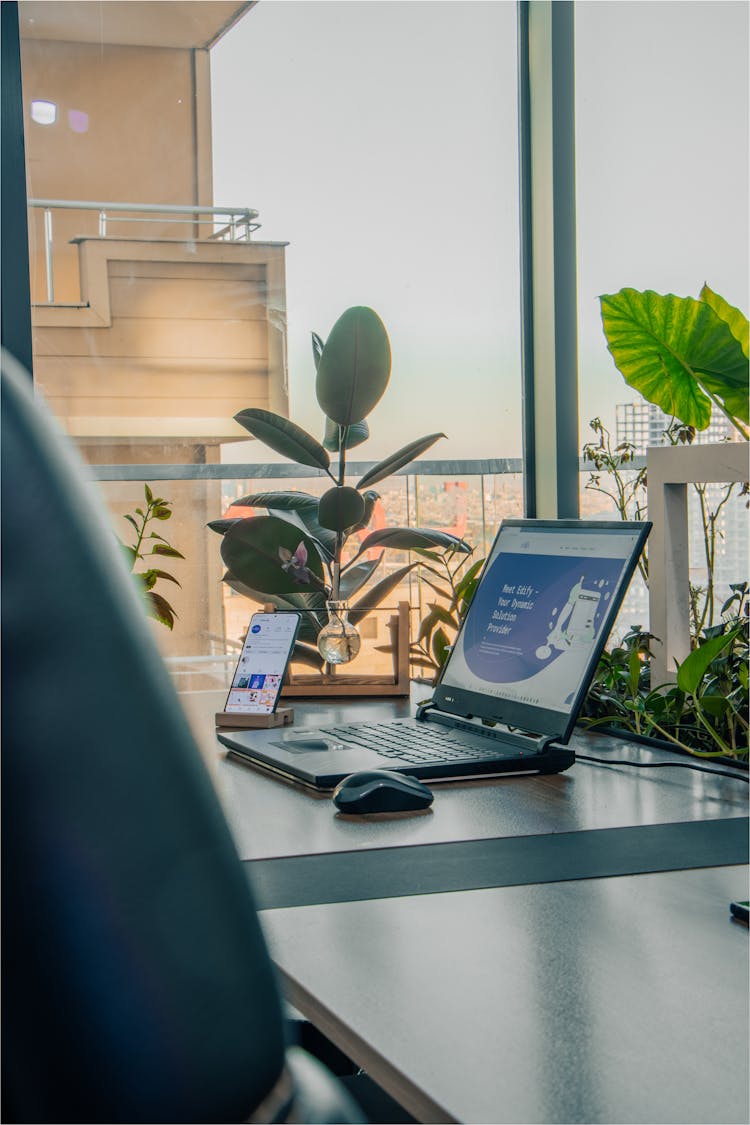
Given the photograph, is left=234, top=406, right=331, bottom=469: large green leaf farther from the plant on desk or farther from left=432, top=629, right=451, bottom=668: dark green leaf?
the plant on desk

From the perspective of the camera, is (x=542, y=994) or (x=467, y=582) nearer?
(x=542, y=994)

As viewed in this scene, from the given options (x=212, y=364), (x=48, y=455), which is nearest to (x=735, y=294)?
(x=212, y=364)

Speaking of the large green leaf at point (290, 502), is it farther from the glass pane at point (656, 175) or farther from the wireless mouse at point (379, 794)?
the wireless mouse at point (379, 794)

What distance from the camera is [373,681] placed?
2002 millimetres

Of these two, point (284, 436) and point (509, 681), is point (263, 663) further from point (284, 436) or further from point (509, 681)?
point (284, 436)

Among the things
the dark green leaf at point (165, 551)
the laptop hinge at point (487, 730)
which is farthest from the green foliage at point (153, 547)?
the laptop hinge at point (487, 730)

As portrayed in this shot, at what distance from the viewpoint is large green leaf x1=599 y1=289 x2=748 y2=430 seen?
1.52 meters

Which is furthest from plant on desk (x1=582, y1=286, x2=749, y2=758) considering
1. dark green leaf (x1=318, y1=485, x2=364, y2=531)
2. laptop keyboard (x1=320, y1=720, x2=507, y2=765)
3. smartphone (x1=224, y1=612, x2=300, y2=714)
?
dark green leaf (x1=318, y1=485, x2=364, y2=531)

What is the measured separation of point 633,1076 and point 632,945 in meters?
0.21

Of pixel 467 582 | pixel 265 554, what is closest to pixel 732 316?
pixel 467 582

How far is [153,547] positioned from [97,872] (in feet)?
6.26

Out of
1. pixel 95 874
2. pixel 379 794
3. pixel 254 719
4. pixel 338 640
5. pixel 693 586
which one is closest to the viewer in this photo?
pixel 95 874

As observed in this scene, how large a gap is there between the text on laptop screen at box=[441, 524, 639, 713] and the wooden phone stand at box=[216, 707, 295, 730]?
248mm

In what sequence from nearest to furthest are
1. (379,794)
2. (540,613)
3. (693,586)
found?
(379,794), (540,613), (693,586)
